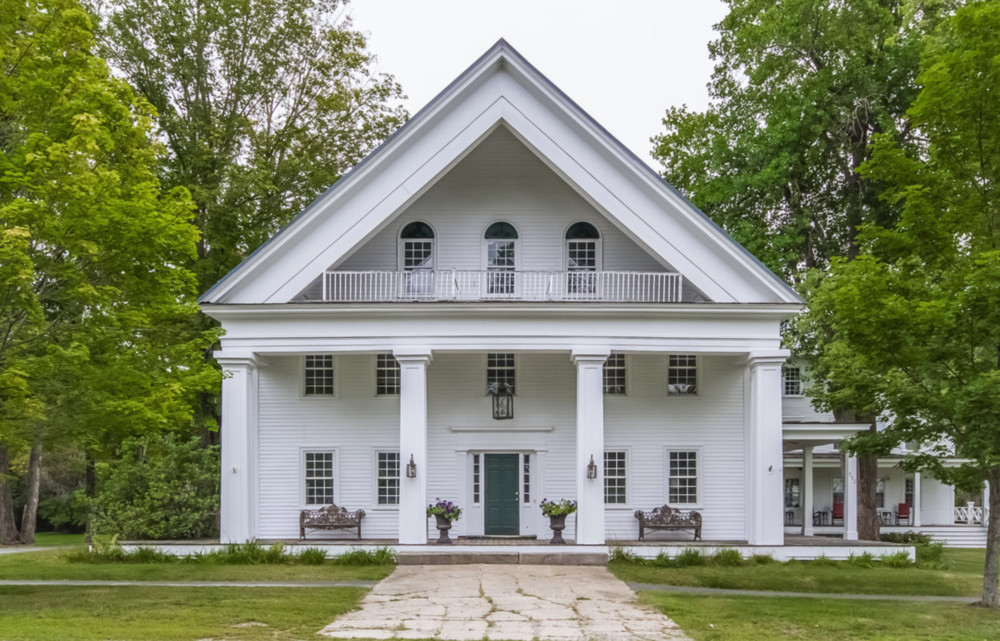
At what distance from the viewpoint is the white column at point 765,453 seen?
1909 centimetres

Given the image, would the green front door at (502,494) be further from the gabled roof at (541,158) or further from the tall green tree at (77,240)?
the tall green tree at (77,240)

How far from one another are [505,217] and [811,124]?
10.4m

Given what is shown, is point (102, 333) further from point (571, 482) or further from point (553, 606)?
point (571, 482)

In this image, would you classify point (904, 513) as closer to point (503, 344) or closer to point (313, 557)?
point (503, 344)

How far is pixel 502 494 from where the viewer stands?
21500 millimetres

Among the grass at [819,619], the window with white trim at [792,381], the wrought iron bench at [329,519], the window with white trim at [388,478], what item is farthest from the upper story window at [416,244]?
the window with white trim at [792,381]

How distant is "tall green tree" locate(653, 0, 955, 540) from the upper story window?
9.74 metres

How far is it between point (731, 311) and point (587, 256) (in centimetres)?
394

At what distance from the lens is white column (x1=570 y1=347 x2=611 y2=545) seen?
18.7 m

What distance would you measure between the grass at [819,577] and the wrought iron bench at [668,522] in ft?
8.58

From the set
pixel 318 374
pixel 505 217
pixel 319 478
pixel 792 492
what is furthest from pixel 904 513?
pixel 318 374

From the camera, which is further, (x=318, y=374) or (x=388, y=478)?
(x=318, y=374)

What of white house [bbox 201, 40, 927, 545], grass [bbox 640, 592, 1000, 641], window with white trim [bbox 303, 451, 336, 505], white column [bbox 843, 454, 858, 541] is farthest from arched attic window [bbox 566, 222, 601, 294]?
grass [bbox 640, 592, 1000, 641]

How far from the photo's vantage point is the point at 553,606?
12.8 meters
